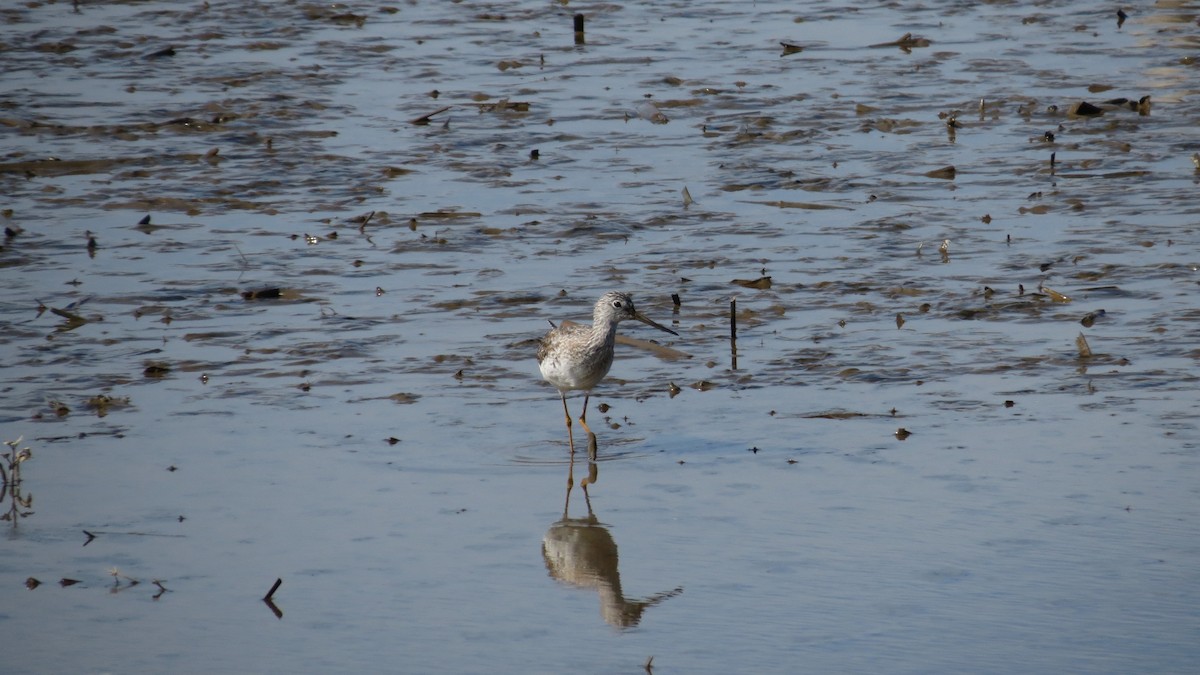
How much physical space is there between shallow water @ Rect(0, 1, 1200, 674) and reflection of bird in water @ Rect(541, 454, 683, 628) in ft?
Result: 0.08

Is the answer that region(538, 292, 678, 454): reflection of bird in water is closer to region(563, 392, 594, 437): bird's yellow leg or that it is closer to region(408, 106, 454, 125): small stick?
region(563, 392, 594, 437): bird's yellow leg

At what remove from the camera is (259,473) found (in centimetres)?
878

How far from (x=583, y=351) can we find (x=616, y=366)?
1.44 m

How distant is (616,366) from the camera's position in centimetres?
1096

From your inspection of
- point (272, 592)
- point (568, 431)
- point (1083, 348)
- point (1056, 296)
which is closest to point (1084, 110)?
point (1056, 296)

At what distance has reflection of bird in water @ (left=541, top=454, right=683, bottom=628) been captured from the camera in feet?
23.4

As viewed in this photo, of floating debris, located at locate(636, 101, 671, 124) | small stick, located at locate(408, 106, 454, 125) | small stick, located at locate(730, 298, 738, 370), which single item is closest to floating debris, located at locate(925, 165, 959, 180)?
floating debris, located at locate(636, 101, 671, 124)

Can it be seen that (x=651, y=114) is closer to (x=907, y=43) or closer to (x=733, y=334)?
(x=907, y=43)

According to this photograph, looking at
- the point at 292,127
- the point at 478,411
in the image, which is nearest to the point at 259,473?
the point at 478,411

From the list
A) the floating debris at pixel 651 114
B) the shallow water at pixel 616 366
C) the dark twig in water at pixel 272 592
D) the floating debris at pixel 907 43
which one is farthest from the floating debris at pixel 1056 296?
the floating debris at pixel 907 43

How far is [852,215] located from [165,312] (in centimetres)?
548

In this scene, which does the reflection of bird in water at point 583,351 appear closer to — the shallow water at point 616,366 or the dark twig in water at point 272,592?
the shallow water at point 616,366

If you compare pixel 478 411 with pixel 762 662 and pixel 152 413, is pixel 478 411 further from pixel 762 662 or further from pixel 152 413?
pixel 762 662

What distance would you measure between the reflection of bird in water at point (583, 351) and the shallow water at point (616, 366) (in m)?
0.33
